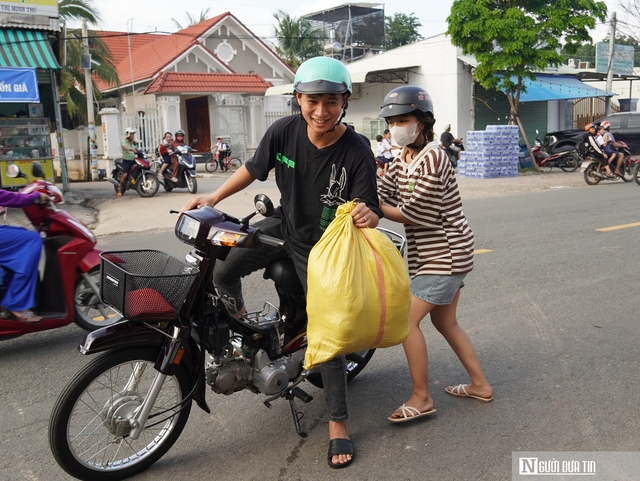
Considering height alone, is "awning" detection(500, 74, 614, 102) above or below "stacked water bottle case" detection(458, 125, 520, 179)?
above

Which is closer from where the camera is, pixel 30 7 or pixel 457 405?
pixel 457 405

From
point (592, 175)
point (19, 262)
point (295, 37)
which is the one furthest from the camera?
point (295, 37)

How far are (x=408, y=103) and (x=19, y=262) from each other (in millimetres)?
2842

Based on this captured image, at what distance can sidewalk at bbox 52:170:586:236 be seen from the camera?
11191 mm

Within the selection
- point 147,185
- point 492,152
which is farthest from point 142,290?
point 492,152

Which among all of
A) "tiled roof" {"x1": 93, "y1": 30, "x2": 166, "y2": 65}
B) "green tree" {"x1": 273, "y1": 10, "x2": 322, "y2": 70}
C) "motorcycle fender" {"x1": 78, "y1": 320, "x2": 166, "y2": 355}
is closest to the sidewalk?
"motorcycle fender" {"x1": 78, "y1": 320, "x2": 166, "y2": 355}

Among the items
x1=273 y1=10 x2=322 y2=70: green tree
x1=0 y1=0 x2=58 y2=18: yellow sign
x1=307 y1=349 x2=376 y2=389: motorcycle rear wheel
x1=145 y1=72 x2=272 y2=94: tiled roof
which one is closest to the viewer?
x1=307 y1=349 x2=376 y2=389: motorcycle rear wheel

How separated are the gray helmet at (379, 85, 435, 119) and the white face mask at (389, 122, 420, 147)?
0.07 m

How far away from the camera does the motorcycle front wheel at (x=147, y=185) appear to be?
48.7 feet

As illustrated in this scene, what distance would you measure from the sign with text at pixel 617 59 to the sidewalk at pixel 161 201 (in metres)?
13.2

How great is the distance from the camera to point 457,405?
3604mm

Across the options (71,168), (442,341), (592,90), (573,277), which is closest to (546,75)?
(592,90)

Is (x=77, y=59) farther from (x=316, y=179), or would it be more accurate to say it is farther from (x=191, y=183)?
(x=316, y=179)

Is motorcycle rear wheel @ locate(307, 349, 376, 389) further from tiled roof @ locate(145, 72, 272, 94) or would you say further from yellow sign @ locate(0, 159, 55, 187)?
tiled roof @ locate(145, 72, 272, 94)
